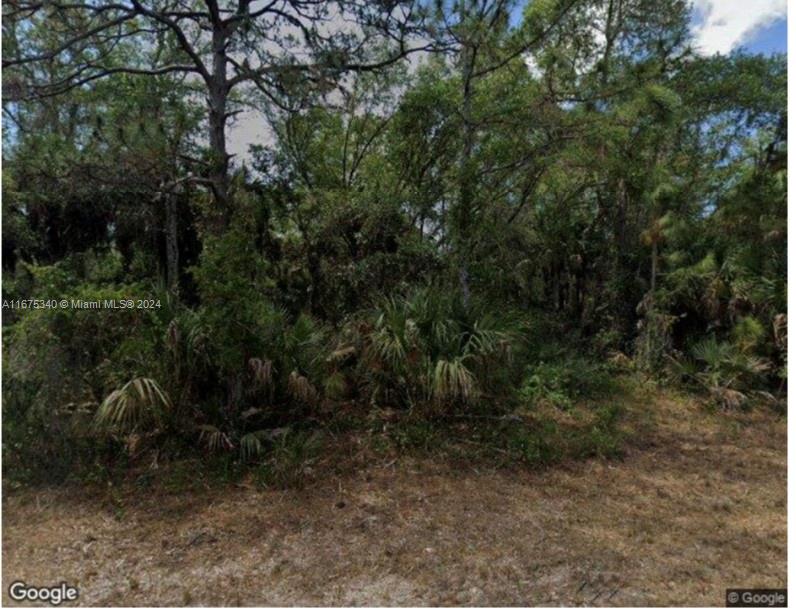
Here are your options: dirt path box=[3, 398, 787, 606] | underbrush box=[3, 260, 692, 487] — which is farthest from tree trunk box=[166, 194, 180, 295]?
dirt path box=[3, 398, 787, 606]

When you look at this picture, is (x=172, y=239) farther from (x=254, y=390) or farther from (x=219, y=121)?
(x=254, y=390)

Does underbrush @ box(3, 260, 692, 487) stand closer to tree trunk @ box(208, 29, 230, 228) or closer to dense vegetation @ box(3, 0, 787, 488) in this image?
dense vegetation @ box(3, 0, 787, 488)

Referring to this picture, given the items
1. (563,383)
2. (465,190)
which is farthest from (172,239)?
(563,383)

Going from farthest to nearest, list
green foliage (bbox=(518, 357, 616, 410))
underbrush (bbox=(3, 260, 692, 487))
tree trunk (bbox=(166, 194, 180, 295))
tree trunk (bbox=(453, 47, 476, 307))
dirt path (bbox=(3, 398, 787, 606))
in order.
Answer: tree trunk (bbox=(453, 47, 476, 307)) → tree trunk (bbox=(166, 194, 180, 295)) → green foliage (bbox=(518, 357, 616, 410)) → underbrush (bbox=(3, 260, 692, 487)) → dirt path (bbox=(3, 398, 787, 606))

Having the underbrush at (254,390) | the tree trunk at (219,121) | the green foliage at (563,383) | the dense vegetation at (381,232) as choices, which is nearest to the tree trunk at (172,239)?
the dense vegetation at (381,232)

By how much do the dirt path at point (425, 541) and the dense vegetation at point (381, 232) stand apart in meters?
0.52

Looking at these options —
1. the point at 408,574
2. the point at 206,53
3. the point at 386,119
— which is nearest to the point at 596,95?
the point at 386,119

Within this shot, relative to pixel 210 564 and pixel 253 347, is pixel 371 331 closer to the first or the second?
pixel 253 347

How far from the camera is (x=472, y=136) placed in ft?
24.1

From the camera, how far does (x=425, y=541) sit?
3.15 m

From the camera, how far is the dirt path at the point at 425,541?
2689mm

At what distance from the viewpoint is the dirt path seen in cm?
269

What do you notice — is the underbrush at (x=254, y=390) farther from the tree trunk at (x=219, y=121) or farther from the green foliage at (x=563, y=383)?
the tree trunk at (x=219, y=121)

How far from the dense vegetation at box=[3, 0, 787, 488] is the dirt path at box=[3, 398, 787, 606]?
525 millimetres
